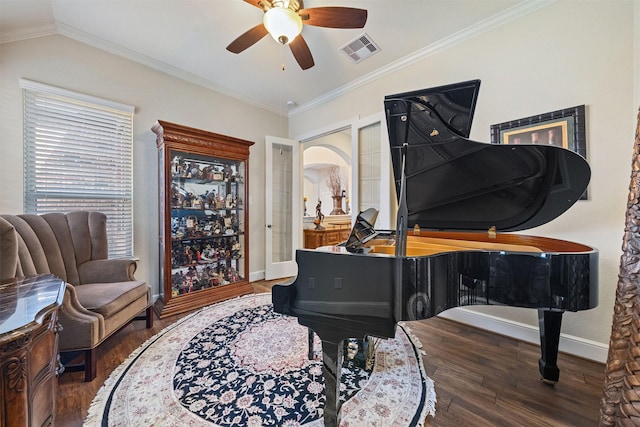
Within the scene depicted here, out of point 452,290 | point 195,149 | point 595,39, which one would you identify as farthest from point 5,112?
point 595,39

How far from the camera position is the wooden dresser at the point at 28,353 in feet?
2.37

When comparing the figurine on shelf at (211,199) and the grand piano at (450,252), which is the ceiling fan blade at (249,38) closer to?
the grand piano at (450,252)

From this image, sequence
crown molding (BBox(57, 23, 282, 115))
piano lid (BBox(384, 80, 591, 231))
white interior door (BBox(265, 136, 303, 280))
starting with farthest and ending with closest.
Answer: white interior door (BBox(265, 136, 303, 280))
crown molding (BBox(57, 23, 282, 115))
piano lid (BBox(384, 80, 591, 231))

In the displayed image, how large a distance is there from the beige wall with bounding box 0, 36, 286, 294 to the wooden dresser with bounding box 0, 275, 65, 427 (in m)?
1.81

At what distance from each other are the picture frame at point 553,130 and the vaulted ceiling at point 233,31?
1.00 m

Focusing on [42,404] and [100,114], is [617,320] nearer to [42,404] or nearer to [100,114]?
[42,404]

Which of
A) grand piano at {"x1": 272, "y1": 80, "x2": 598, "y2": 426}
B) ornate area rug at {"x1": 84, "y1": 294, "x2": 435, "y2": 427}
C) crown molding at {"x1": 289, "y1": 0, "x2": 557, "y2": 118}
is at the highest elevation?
crown molding at {"x1": 289, "y1": 0, "x2": 557, "y2": 118}

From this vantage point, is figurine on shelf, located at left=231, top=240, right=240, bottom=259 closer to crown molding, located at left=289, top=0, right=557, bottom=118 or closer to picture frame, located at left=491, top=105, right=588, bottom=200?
crown molding, located at left=289, top=0, right=557, bottom=118

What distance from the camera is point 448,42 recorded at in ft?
8.23

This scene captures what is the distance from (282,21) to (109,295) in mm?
2562

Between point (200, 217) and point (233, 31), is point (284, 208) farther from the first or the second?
point (233, 31)

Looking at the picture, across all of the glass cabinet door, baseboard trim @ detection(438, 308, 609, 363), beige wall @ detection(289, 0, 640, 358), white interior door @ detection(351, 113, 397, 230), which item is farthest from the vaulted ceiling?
baseboard trim @ detection(438, 308, 609, 363)

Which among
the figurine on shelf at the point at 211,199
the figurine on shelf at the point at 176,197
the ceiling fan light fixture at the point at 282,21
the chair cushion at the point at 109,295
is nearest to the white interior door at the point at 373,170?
the ceiling fan light fixture at the point at 282,21

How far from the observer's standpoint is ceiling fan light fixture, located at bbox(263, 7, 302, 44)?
168 cm
